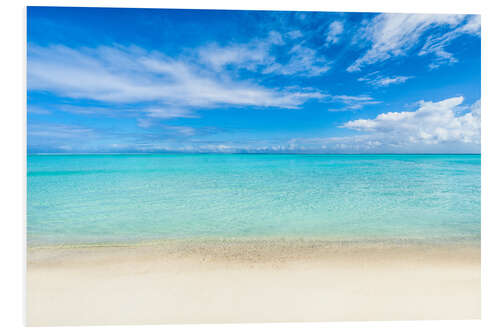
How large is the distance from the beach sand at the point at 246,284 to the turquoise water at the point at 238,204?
19 cm

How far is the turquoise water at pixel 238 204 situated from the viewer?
2316 millimetres

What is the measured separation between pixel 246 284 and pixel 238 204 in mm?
1150

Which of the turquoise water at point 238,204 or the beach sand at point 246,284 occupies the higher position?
the turquoise water at point 238,204

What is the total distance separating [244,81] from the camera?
2.63 meters

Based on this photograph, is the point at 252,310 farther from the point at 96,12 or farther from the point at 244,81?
the point at 96,12

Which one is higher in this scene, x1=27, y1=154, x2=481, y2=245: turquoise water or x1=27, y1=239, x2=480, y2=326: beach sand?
x1=27, y1=154, x2=481, y2=245: turquoise water

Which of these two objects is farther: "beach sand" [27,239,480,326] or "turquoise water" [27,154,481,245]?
"turquoise water" [27,154,481,245]

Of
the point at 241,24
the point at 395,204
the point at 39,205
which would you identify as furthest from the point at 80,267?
the point at 395,204

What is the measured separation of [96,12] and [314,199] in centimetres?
303

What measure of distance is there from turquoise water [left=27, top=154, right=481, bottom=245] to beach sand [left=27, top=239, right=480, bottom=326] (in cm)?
19

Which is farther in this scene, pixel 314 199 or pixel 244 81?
pixel 314 199

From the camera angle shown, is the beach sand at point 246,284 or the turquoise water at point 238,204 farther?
the turquoise water at point 238,204

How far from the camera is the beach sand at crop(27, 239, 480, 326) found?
1.83 metres

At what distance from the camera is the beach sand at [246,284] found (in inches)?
72.2
